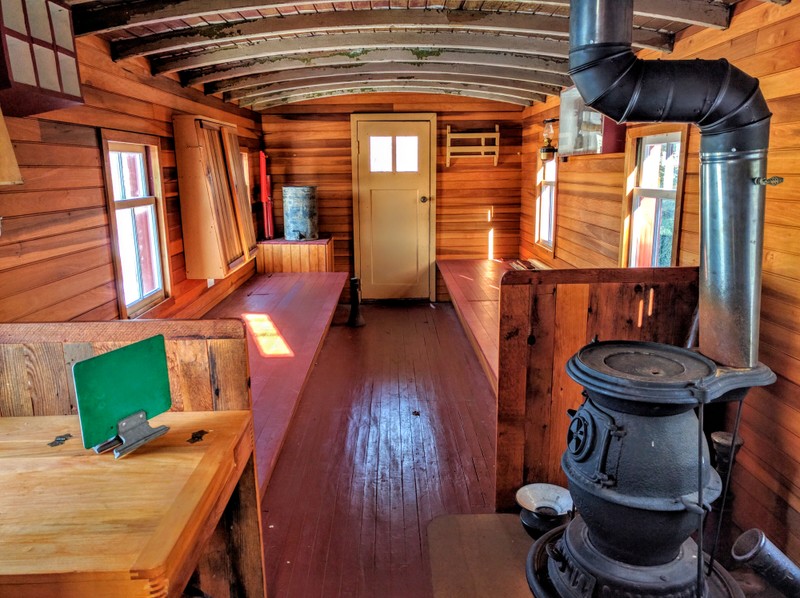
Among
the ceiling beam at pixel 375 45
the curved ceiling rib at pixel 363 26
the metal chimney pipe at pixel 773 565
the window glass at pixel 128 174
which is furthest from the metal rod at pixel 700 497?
the window glass at pixel 128 174

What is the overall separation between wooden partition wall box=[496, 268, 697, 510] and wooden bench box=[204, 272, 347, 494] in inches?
42.0

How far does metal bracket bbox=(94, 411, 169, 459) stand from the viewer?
4.72 feet

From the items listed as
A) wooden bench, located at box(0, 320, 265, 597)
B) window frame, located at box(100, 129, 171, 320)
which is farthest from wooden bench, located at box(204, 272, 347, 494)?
wooden bench, located at box(0, 320, 265, 597)

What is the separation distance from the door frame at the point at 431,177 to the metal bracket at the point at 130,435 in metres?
5.59

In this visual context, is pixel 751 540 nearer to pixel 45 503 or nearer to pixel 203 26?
pixel 45 503

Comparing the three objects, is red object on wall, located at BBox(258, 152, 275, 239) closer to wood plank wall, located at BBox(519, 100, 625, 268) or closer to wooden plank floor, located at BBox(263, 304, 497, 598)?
wooden plank floor, located at BBox(263, 304, 497, 598)

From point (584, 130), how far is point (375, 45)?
1.64 metres

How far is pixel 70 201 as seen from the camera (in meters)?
2.65

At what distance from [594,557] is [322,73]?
13.7 ft

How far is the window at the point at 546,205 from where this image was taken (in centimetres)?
563

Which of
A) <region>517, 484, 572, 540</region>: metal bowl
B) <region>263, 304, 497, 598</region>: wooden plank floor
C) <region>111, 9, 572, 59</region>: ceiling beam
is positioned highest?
<region>111, 9, 572, 59</region>: ceiling beam

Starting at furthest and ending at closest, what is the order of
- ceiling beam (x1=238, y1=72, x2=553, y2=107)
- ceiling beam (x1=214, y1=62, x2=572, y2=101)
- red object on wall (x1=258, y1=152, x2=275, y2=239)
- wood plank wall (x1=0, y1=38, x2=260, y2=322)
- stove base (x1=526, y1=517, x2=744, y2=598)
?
red object on wall (x1=258, y1=152, x2=275, y2=239) < ceiling beam (x1=238, y1=72, x2=553, y2=107) < ceiling beam (x1=214, y1=62, x2=572, y2=101) < wood plank wall (x1=0, y1=38, x2=260, y2=322) < stove base (x1=526, y1=517, x2=744, y2=598)

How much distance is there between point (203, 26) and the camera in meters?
3.17

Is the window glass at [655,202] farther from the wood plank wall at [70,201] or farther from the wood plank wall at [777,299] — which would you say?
the wood plank wall at [70,201]
